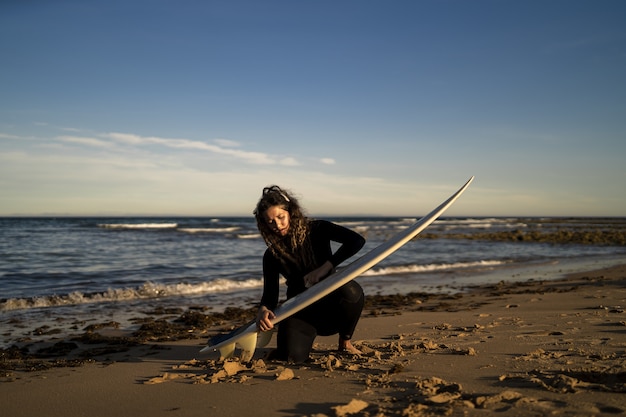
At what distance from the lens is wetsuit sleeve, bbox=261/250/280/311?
3514 mm

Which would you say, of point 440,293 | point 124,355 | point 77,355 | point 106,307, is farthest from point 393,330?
point 106,307

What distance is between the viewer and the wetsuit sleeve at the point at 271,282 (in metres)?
3.51

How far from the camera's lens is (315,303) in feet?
11.7

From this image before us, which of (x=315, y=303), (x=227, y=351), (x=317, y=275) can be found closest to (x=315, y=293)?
(x=317, y=275)

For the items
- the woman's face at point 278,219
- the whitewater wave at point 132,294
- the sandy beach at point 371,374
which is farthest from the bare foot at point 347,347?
the whitewater wave at point 132,294

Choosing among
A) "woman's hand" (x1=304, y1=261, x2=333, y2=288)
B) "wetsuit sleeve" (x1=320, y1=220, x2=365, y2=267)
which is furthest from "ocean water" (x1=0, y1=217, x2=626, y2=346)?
"wetsuit sleeve" (x1=320, y1=220, x2=365, y2=267)

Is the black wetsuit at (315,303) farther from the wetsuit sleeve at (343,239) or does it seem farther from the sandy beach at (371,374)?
the sandy beach at (371,374)

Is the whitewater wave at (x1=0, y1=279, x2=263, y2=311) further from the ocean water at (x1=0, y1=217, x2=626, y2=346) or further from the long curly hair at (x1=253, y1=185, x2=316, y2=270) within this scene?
the long curly hair at (x1=253, y1=185, x2=316, y2=270)

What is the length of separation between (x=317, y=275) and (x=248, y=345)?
74cm

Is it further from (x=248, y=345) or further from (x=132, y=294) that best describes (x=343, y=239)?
(x=132, y=294)

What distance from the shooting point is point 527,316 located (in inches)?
202

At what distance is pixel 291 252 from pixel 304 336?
0.63m

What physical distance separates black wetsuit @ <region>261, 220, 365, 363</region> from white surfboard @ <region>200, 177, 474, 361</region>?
14 centimetres

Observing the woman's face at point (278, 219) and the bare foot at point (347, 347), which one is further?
the bare foot at point (347, 347)
